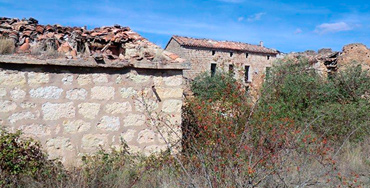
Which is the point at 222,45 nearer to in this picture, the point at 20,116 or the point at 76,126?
the point at 76,126

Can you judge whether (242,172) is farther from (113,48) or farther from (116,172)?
(113,48)

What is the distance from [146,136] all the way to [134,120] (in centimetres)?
32

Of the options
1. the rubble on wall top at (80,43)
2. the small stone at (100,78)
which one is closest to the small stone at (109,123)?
the small stone at (100,78)

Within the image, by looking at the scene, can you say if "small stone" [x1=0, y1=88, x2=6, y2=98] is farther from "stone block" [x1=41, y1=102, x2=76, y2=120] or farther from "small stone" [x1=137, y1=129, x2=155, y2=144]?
"small stone" [x1=137, y1=129, x2=155, y2=144]

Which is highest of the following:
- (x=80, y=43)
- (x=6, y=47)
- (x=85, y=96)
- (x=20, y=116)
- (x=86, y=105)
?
(x=80, y=43)

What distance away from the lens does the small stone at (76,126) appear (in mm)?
4273

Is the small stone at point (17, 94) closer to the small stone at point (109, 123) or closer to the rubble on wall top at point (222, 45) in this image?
the small stone at point (109, 123)

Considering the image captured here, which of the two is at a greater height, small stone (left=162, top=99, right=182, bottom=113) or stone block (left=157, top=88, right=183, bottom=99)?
stone block (left=157, top=88, right=183, bottom=99)

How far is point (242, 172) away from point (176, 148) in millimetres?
1332

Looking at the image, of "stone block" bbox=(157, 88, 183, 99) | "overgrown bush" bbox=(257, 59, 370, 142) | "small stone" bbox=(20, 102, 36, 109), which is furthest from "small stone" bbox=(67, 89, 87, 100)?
"overgrown bush" bbox=(257, 59, 370, 142)

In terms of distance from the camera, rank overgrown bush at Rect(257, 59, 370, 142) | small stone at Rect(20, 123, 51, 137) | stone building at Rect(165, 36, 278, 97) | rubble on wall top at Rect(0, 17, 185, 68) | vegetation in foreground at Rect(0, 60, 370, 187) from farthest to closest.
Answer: stone building at Rect(165, 36, 278, 97)
overgrown bush at Rect(257, 59, 370, 142)
rubble on wall top at Rect(0, 17, 185, 68)
small stone at Rect(20, 123, 51, 137)
vegetation in foreground at Rect(0, 60, 370, 187)

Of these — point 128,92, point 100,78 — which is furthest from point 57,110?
point 128,92

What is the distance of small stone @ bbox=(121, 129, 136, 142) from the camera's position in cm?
460

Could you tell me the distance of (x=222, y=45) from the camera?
24.2 metres
